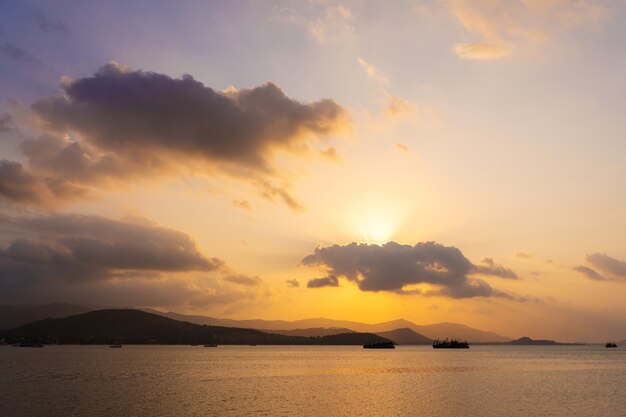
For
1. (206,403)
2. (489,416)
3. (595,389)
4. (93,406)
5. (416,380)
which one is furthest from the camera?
(416,380)

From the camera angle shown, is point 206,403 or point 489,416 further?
point 206,403

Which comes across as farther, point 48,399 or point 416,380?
point 416,380

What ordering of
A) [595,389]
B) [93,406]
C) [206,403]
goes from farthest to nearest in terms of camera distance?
[595,389], [206,403], [93,406]

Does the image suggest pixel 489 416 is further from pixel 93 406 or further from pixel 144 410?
pixel 93 406

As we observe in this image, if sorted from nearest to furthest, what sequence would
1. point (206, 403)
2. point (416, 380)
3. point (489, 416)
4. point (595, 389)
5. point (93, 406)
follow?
point (489, 416)
point (93, 406)
point (206, 403)
point (595, 389)
point (416, 380)

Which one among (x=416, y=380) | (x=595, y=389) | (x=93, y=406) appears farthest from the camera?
(x=416, y=380)

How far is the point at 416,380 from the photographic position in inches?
5531

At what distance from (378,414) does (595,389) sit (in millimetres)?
63562

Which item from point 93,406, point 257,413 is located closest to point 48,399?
point 93,406

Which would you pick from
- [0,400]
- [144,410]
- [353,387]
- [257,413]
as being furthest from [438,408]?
[0,400]

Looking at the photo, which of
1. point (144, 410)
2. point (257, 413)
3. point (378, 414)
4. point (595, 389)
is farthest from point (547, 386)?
point (144, 410)

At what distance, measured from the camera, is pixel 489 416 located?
76.8 m

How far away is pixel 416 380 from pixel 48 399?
287 ft

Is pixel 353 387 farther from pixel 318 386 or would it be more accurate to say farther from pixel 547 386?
pixel 547 386
